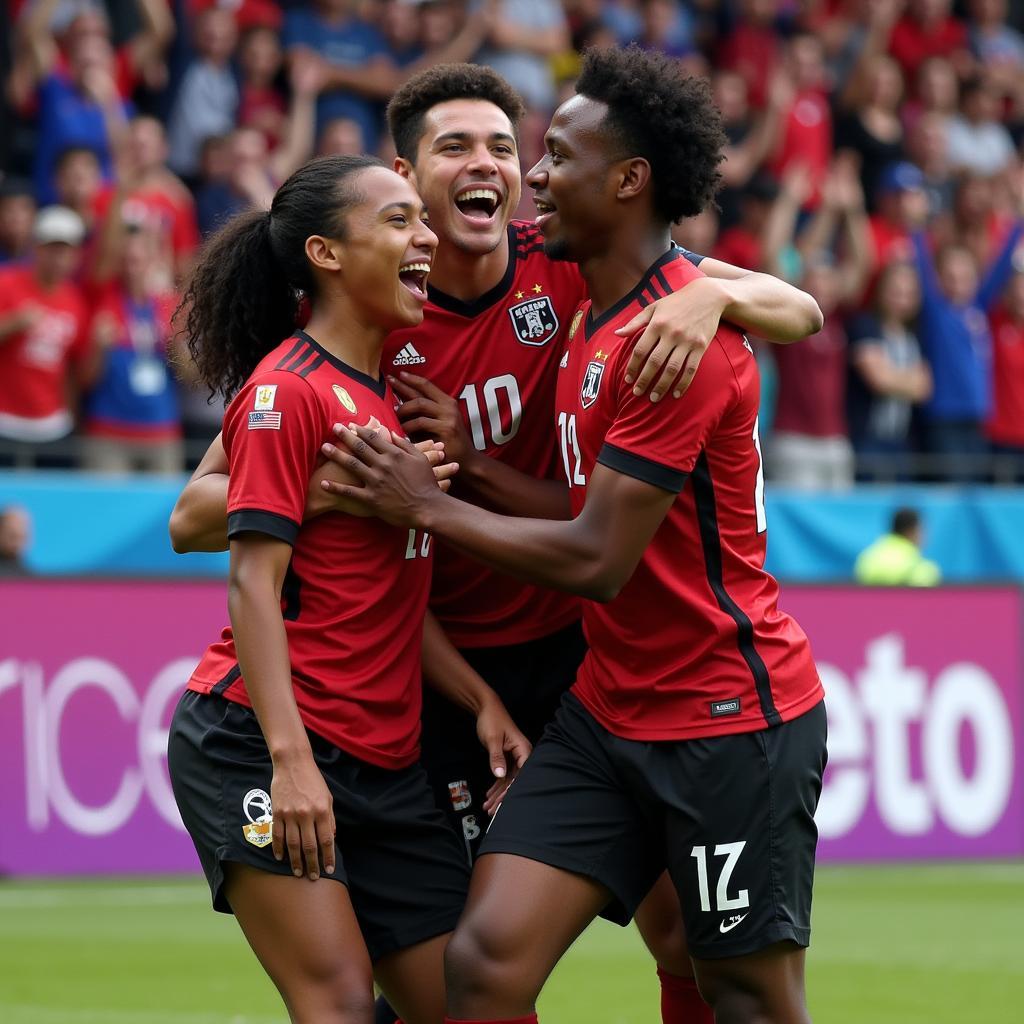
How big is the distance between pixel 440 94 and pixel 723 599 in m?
1.67

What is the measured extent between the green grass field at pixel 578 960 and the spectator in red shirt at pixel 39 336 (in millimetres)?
2694

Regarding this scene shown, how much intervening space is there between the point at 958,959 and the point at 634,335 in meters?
5.11

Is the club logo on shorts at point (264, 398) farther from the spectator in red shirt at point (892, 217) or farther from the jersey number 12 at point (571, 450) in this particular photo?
the spectator in red shirt at point (892, 217)

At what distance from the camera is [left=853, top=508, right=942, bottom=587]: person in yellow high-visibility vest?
12852mm

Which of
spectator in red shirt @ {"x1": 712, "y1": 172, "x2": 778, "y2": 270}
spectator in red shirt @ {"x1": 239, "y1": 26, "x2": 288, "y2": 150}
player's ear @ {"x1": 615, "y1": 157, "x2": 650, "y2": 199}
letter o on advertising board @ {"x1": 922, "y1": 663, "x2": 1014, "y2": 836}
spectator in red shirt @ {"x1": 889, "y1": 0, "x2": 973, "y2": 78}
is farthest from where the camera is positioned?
spectator in red shirt @ {"x1": 889, "y1": 0, "x2": 973, "y2": 78}

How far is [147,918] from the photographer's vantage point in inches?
383

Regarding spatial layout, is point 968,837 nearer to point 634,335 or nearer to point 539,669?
point 539,669

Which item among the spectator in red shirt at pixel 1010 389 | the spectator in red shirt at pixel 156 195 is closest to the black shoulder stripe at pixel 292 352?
the spectator in red shirt at pixel 156 195

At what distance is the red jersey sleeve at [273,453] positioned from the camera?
168 inches

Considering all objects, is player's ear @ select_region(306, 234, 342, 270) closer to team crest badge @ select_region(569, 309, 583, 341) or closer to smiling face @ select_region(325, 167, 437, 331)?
smiling face @ select_region(325, 167, 437, 331)

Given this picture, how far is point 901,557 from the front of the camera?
12898 millimetres

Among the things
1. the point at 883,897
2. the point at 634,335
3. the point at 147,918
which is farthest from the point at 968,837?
the point at 634,335

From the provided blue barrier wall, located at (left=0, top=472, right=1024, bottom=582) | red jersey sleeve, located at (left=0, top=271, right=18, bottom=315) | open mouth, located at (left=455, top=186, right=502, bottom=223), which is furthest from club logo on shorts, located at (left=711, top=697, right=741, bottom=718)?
red jersey sleeve, located at (left=0, top=271, right=18, bottom=315)

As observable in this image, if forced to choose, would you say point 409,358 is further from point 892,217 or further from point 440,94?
point 892,217
